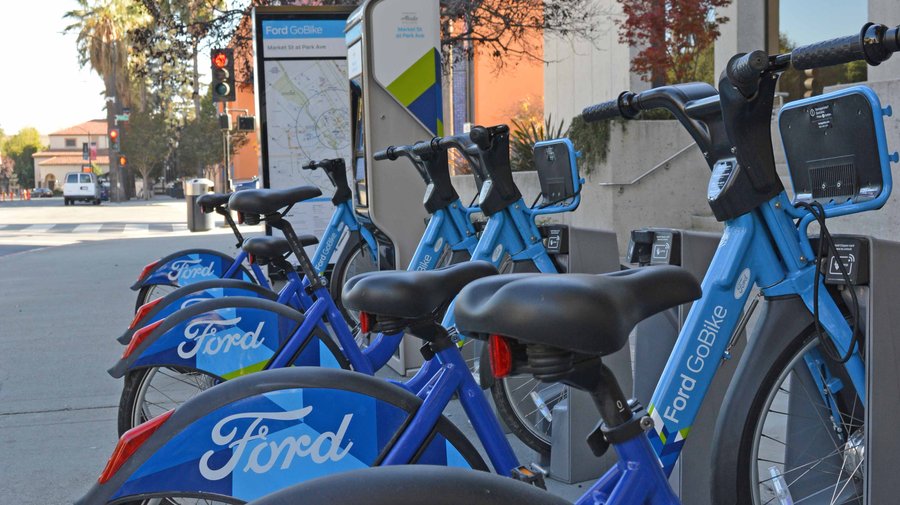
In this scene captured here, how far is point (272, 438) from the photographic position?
7.18ft

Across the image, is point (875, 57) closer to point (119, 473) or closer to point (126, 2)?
point (119, 473)

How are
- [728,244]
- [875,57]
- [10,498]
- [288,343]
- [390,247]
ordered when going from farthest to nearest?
[390,247], [10,498], [288,343], [728,244], [875,57]

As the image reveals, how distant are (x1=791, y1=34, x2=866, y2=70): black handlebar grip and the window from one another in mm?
8186

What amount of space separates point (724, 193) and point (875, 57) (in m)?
0.52

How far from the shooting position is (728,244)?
96.5 inches

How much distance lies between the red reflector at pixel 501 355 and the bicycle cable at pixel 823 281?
1200 mm

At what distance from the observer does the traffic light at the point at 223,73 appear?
1323 centimetres

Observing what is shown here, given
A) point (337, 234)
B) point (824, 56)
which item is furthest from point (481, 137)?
point (337, 234)

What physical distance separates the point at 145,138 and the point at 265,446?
204 feet

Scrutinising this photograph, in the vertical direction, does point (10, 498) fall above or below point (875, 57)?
below

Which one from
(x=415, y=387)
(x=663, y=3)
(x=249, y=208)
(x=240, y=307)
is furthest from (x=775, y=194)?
(x=663, y=3)

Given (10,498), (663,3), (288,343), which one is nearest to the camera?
(288,343)

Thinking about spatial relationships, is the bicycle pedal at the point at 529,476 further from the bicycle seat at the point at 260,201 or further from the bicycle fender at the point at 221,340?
the bicycle seat at the point at 260,201

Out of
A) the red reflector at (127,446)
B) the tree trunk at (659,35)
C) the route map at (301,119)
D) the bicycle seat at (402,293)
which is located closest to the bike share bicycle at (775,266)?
Result: the bicycle seat at (402,293)
